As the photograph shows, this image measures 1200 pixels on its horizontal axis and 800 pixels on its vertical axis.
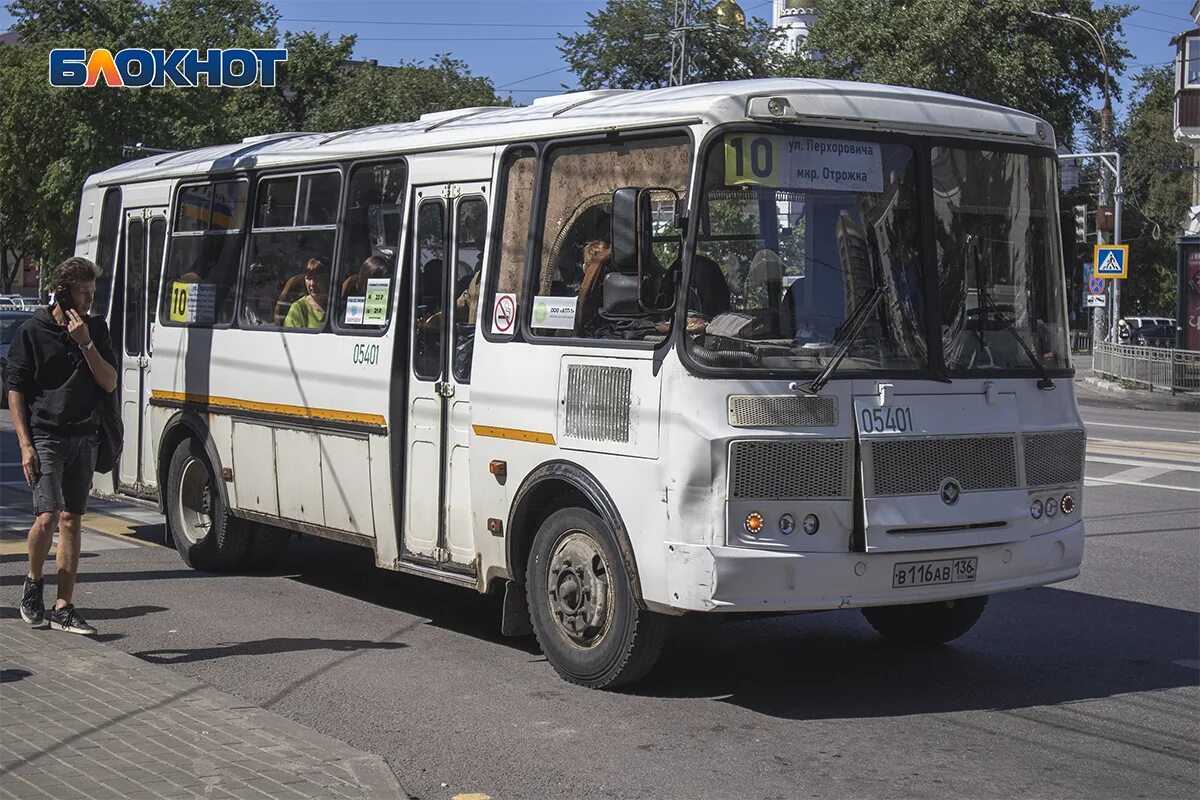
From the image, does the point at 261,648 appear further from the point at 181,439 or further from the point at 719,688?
the point at 181,439

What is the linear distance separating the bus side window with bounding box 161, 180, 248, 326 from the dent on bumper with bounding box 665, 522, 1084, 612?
5002mm

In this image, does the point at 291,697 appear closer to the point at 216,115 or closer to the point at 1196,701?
the point at 1196,701

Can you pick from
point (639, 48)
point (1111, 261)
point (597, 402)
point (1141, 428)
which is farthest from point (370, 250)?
point (639, 48)

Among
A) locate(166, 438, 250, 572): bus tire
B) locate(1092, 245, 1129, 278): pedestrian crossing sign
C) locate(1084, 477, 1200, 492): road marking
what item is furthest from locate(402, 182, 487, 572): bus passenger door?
locate(1092, 245, 1129, 278): pedestrian crossing sign

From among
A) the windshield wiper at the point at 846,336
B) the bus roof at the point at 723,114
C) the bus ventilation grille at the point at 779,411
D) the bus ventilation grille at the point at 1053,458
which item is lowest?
the bus ventilation grille at the point at 1053,458

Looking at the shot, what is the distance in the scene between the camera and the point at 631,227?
6.81 meters

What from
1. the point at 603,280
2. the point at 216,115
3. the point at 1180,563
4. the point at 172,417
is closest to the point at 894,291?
the point at 603,280

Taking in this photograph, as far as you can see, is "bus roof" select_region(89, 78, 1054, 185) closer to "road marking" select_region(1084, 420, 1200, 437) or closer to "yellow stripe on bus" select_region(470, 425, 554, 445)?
"yellow stripe on bus" select_region(470, 425, 554, 445)

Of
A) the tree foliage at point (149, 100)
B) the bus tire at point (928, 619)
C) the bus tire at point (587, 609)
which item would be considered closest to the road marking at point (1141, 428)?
the bus tire at point (928, 619)

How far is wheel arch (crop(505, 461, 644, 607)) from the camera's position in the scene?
23.1 feet

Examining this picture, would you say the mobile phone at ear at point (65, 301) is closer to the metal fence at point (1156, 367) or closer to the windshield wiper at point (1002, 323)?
the windshield wiper at point (1002, 323)

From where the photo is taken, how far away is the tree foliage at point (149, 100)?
4688cm

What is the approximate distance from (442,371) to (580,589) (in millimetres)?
1686

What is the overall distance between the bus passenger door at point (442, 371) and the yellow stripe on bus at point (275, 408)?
0.39 metres
